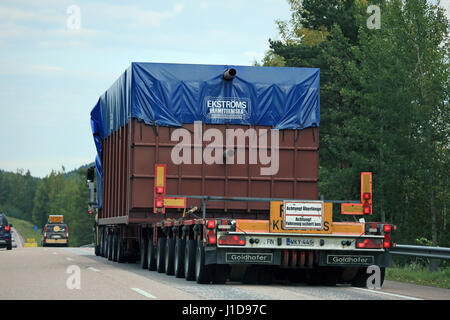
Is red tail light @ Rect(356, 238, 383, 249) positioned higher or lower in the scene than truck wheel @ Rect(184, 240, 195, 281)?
higher

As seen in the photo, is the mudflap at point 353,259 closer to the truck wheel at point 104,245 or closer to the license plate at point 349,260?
the license plate at point 349,260

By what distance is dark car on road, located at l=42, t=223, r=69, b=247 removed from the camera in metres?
71.1

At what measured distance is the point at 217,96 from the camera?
68.0ft

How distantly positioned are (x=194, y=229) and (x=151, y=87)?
563 cm

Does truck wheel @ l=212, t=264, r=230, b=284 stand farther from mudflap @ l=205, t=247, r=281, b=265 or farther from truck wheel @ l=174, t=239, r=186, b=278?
truck wheel @ l=174, t=239, r=186, b=278

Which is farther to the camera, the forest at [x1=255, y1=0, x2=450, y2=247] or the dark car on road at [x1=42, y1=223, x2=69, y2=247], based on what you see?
the dark car on road at [x1=42, y1=223, x2=69, y2=247]

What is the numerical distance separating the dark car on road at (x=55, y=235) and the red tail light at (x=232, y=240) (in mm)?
57683

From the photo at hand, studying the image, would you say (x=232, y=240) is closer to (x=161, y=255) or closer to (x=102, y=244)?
(x=161, y=255)

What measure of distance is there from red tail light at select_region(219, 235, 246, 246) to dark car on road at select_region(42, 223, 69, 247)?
57.7m

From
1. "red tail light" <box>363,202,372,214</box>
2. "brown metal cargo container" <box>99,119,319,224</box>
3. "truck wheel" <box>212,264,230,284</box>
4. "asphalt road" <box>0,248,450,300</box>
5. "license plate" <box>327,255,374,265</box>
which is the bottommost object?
"asphalt road" <box>0,248,450,300</box>

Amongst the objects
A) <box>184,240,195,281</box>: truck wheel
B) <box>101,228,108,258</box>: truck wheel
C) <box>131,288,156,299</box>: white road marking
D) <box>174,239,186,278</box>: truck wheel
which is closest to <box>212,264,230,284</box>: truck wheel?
<box>184,240,195,281</box>: truck wheel

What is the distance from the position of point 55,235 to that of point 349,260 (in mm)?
58596

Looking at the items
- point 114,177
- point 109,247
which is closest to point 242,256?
point 114,177
